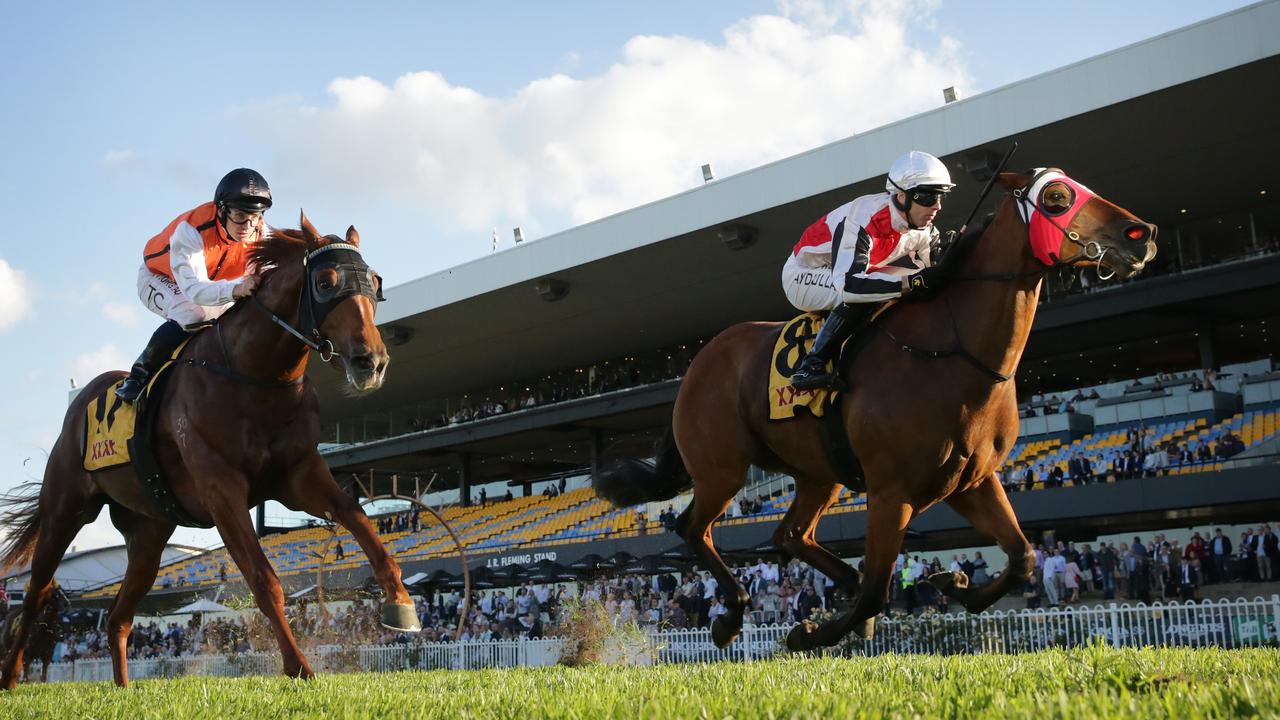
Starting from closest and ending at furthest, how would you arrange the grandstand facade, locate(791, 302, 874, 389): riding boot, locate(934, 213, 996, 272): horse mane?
locate(934, 213, 996, 272): horse mane < locate(791, 302, 874, 389): riding boot < the grandstand facade

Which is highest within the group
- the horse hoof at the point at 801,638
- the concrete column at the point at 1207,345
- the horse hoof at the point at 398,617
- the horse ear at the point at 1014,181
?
the concrete column at the point at 1207,345

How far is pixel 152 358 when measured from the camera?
287 inches

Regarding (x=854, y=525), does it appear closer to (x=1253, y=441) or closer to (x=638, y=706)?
(x=1253, y=441)

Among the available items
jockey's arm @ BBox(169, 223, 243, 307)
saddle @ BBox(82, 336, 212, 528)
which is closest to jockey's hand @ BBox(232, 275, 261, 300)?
jockey's arm @ BBox(169, 223, 243, 307)

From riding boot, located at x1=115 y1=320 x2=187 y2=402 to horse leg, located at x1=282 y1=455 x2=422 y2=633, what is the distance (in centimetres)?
129

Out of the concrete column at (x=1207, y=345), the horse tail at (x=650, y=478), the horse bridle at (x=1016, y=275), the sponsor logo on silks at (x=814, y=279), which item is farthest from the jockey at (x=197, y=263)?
the concrete column at (x=1207, y=345)

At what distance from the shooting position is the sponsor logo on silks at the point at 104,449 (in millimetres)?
7367

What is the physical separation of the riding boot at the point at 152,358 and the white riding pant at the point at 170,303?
0.30 ft

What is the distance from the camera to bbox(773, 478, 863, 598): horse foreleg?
6961 millimetres

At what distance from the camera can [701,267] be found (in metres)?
30.1

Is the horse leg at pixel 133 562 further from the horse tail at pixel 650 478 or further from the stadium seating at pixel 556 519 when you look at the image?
the stadium seating at pixel 556 519

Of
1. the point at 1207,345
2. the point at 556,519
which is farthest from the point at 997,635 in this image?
the point at 556,519

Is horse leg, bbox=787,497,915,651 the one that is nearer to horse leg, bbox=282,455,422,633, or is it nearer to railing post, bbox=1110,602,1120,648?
horse leg, bbox=282,455,422,633

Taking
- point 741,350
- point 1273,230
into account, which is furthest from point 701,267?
point 741,350
